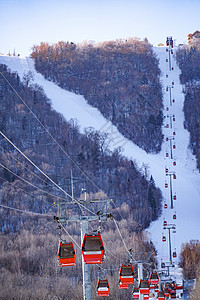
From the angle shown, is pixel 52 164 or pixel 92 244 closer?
pixel 92 244

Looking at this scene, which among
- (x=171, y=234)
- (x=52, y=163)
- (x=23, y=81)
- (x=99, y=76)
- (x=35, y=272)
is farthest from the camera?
(x=99, y=76)

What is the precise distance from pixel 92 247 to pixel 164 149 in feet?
296

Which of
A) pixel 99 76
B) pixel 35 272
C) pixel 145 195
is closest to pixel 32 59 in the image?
pixel 99 76

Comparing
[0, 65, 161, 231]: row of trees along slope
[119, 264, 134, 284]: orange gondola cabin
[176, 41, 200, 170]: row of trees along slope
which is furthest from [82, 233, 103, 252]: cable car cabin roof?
[176, 41, 200, 170]: row of trees along slope

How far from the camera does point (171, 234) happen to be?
6925 cm

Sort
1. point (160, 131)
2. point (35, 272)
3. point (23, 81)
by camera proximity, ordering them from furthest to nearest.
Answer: point (23, 81), point (160, 131), point (35, 272)

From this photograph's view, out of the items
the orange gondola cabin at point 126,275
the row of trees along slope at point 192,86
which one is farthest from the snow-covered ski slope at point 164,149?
the orange gondola cabin at point 126,275

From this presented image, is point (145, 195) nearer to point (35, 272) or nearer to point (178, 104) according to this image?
point (35, 272)

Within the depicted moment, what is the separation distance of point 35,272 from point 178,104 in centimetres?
8050

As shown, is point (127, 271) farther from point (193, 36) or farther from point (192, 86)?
point (193, 36)

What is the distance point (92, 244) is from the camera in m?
16.2

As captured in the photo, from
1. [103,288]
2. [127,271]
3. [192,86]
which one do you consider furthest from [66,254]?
[192,86]

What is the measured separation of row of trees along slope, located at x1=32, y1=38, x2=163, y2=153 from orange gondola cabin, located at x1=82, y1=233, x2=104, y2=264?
8866 centimetres

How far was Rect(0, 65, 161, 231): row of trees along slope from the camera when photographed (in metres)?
79.6
